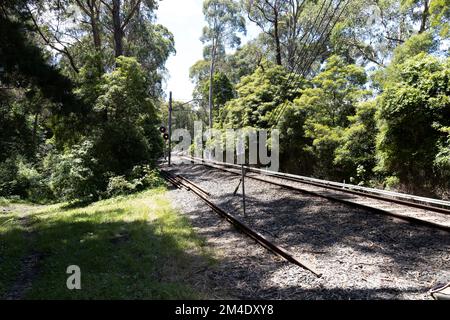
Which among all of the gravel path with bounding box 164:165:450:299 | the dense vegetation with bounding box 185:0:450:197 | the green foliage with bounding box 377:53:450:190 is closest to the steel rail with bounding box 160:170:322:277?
the gravel path with bounding box 164:165:450:299

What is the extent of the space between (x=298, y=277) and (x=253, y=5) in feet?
111

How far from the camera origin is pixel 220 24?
4388 cm

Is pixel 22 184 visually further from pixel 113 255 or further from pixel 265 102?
pixel 113 255

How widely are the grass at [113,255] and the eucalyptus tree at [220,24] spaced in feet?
105

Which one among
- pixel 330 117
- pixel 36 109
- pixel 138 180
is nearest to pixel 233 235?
pixel 36 109

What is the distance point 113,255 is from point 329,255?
Result: 3979 mm

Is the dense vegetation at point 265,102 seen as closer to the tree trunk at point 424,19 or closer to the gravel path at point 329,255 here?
the tree trunk at point 424,19

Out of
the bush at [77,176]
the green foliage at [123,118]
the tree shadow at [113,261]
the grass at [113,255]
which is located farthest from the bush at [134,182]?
the tree shadow at [113,261]

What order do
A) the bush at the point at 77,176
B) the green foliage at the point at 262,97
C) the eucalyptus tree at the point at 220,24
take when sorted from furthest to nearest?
the eucalyptus tree at the point at 220,24 < the green foliage at the point at 262,97 < the bush at the point at 77,176

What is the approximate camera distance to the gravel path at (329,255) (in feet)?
15.9

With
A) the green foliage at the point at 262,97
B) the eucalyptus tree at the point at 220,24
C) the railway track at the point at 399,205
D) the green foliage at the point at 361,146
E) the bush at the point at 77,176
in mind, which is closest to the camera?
the railway track at the point at 399,205

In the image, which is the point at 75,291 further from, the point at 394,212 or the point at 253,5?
the point at 253,5

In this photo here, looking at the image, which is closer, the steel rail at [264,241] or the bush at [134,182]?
the steel rail at [264,241]

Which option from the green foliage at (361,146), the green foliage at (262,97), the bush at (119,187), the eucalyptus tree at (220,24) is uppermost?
the eucalyptus tree at (220,24)
